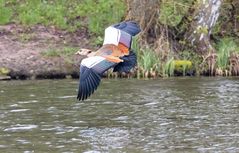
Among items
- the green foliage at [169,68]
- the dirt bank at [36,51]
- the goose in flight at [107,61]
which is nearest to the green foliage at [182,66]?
the green foliage at [169,68]

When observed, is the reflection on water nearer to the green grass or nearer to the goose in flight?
the goose in flight

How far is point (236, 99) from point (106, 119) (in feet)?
10.3

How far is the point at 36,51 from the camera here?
19812 mm

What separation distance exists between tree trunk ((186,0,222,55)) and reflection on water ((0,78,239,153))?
9.26 feet

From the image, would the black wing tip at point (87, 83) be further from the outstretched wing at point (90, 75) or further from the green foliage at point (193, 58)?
the green foliage at point (193, 58)

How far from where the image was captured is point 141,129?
1096 centimetres

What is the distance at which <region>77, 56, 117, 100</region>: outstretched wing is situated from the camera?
10.5 metres

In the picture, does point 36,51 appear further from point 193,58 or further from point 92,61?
point 92,61

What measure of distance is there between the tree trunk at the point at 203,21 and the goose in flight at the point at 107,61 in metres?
8.50

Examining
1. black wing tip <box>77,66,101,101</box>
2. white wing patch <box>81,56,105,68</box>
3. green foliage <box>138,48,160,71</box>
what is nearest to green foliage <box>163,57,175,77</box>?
green foliage <box>138,48,160,71</box>

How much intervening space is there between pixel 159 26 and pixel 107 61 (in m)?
9.61

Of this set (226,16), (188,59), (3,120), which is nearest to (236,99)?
(3,120)

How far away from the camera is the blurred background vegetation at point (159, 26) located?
18.7 meters

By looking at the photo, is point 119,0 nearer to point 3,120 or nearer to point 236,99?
point 236,99
